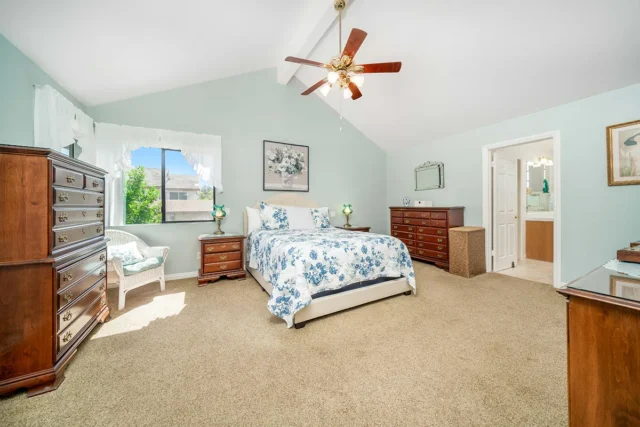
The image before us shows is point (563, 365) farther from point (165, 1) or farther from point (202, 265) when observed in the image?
point (165, 1)

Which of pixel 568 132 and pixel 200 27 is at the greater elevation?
pixel 200 27

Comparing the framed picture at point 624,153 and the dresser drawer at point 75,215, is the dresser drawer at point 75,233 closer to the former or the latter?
the dresser drawer at point 75,215

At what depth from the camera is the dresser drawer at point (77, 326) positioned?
1567mm

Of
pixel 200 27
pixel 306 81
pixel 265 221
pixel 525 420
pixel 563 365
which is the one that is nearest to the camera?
pixel 525 420

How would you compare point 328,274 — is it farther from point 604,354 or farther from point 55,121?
point 55,121

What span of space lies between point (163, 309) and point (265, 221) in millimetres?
1760

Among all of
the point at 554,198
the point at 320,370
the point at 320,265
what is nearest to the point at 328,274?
the point at 320,265

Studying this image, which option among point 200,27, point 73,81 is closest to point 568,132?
point 200,27

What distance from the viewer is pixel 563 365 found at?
5.45 feet

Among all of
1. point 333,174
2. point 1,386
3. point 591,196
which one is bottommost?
point 1,386

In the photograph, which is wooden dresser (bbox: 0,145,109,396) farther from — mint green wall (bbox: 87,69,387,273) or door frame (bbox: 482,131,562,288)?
door frame (bbox: 482,131,562,288)

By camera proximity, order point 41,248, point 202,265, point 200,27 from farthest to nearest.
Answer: point 202,265 < point 200,27 < point 41,248

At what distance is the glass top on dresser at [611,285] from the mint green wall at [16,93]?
3.56 metres

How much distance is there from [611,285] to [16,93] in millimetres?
3919
